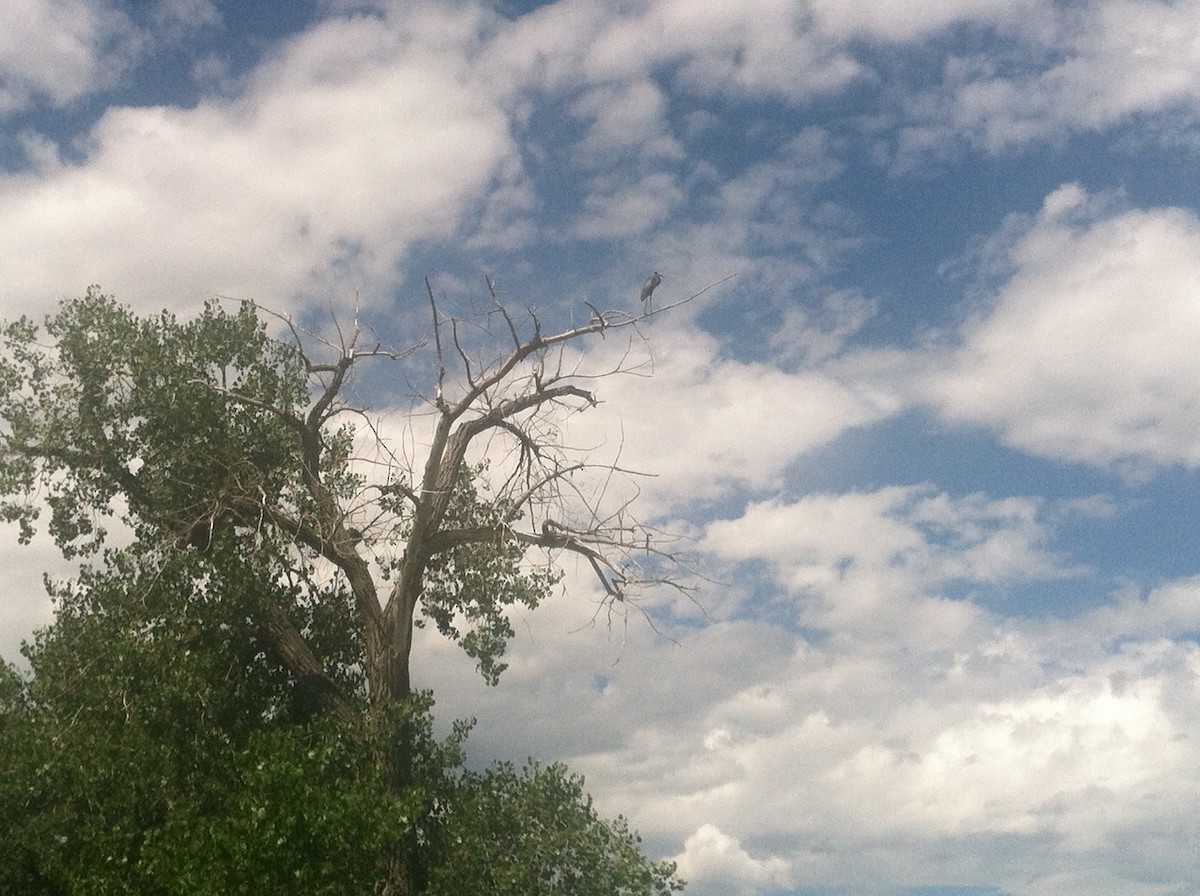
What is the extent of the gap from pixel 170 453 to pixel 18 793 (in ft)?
20.5

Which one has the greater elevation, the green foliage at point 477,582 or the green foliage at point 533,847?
the green foliage at point 477,582

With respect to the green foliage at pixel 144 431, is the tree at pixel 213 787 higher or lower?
lower

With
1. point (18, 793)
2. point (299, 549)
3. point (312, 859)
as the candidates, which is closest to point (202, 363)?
point (299, 549)

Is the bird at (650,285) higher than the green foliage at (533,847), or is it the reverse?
the bird at (650,285)

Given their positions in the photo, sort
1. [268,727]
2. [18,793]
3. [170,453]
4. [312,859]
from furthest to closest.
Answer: [170,453] → [268,727] → [18,793] → [312,859]

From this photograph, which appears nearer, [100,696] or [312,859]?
[312,859]

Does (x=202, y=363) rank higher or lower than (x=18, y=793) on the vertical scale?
higher

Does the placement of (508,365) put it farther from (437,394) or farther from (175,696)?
(175,696)

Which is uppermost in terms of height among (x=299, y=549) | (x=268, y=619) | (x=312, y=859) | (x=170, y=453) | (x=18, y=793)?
(x=170, y=453)

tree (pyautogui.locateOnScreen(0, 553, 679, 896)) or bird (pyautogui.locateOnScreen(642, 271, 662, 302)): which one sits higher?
bird (pyautogui.locateOnScreen(642, 271, 662, 302))

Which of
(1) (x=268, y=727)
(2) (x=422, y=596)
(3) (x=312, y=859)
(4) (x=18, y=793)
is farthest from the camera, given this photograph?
(2) (x=422, y=596)

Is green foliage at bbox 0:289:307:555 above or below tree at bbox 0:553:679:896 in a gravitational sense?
above

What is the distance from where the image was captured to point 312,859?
15062 millimetres

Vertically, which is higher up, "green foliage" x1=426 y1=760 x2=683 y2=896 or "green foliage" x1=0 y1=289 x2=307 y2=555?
"green foliage" x1=0 y1=289 x2=307 y2=555
